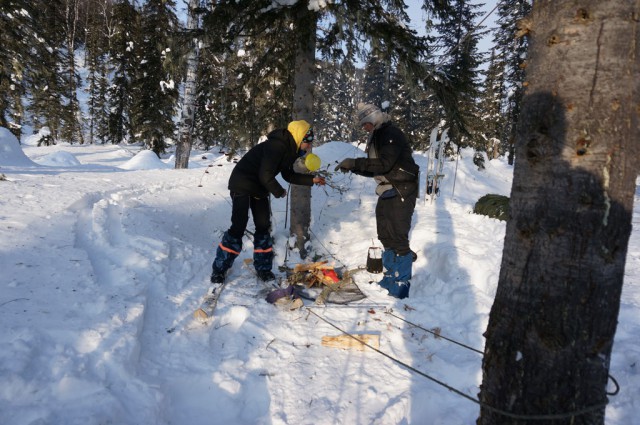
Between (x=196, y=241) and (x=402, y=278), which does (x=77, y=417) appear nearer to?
(x=402, y=278)

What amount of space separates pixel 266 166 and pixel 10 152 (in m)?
11.7

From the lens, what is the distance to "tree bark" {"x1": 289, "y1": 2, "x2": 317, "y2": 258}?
5.30 meters

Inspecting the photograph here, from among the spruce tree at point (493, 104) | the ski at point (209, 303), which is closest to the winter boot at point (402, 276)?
the ski at point (209, 303)

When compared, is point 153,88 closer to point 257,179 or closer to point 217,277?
point 257,179

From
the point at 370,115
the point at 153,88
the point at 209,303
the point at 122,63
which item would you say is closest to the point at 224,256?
the point at 209,303

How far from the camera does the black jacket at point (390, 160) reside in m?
4.40

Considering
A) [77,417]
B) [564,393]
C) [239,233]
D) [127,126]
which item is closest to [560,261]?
[564,393]

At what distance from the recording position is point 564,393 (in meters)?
1.57

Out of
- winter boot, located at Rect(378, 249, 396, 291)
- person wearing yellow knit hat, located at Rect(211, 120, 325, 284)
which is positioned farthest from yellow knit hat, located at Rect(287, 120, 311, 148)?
winter boot, located at Rect(378, 249, 396, 291)

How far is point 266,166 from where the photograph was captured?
13.9 ft

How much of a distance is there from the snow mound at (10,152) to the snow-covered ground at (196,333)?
22.9 ft

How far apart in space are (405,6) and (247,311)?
5.38 metres

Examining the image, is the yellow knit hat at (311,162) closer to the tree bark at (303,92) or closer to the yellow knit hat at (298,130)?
the yellow knit hat at (298,130)

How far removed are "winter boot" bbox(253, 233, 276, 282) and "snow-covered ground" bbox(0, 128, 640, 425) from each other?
20 cm
